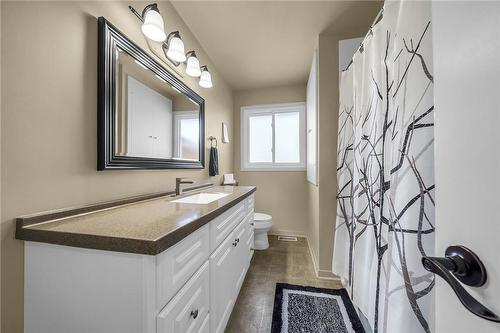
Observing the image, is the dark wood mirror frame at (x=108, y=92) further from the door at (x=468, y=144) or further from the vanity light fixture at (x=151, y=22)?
the door at (x=468, y=144)

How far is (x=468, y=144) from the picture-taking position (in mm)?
363

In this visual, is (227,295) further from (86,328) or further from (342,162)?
(342,162)

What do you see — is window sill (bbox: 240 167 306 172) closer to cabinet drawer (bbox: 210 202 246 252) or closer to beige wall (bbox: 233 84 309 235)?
beige wall (bbox: 233 84 309 235)

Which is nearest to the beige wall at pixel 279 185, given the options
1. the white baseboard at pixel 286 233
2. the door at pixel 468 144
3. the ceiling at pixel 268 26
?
the white baseboard at pixel 286 233

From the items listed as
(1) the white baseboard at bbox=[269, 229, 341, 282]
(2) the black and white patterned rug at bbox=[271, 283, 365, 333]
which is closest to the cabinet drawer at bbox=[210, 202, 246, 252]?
(2) the black and white patterned rug at bbox=[271, 283, 365, 333]

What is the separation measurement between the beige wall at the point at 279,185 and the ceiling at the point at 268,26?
0.58m

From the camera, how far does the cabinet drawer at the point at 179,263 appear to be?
24.7 inches

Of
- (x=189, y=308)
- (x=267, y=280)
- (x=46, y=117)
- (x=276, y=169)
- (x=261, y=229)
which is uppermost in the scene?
(x=46, y=117)

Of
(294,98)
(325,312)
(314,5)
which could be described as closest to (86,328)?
(325,312)

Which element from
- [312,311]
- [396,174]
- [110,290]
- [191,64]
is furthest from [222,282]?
[191,64]

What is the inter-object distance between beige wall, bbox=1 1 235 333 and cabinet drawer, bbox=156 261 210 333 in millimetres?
546

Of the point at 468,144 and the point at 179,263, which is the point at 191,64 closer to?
the point at 179,263

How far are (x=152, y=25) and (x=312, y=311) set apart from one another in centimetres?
216

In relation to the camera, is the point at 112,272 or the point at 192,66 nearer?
the point at 112,272
